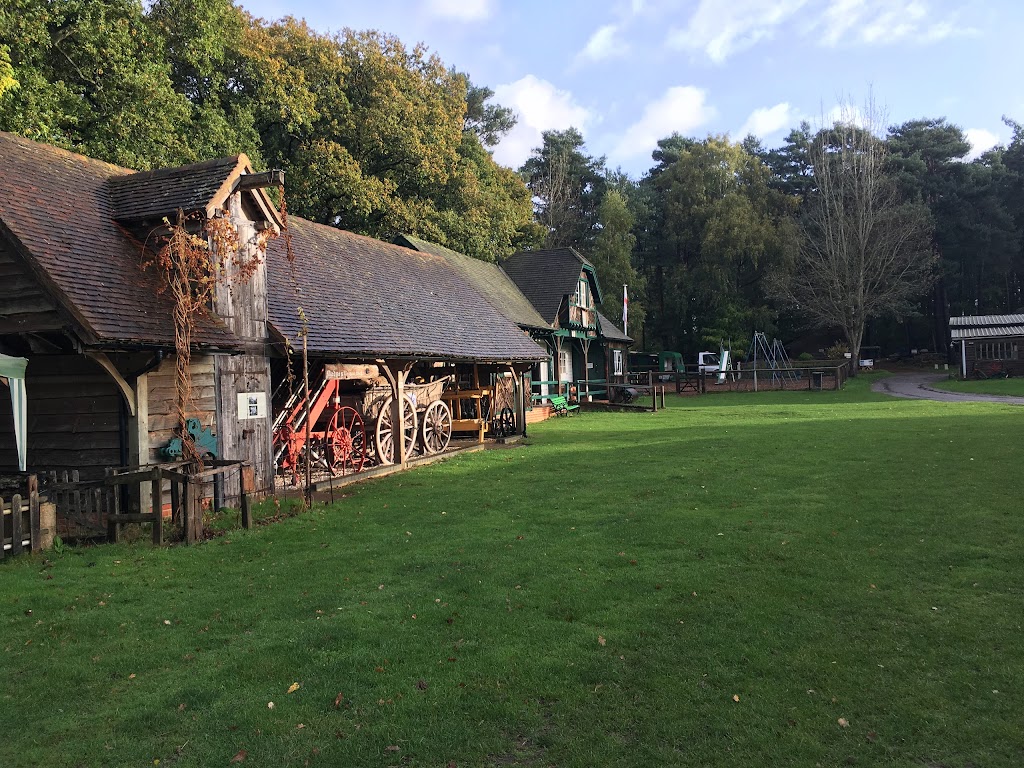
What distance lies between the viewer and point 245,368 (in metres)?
11.6

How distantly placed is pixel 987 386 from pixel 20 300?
125 ft

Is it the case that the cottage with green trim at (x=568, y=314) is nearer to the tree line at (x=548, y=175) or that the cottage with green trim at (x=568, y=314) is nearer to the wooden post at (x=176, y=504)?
the tree line at (x=548, y=175)

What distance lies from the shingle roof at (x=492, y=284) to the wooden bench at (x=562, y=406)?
123 inches

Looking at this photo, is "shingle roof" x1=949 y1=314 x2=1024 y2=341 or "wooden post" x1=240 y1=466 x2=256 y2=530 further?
"shingle roof" x1=949 y1=314 x2=1024 y2=341

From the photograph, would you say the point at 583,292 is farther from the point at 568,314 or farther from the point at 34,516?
the point at 34,516

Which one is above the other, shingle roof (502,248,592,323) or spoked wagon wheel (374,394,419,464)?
shingle roof (502,248,592,323)

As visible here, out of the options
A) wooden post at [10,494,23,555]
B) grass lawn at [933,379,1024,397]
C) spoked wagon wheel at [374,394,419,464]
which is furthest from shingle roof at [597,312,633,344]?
wooden post at [10,494,23,555]

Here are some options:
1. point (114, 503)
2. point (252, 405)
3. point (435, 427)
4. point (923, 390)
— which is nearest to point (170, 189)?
point (252, 405)

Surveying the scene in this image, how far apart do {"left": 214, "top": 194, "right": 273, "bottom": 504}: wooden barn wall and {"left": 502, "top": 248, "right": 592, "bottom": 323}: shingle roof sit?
1982cm

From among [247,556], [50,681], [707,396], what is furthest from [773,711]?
[707,396]

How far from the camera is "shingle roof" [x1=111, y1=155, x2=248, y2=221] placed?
10922mm

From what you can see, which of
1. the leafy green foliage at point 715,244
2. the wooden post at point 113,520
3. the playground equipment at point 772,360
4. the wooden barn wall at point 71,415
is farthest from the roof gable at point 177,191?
the leafy green foliage at point 715,244

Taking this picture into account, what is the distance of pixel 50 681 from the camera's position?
493 cm

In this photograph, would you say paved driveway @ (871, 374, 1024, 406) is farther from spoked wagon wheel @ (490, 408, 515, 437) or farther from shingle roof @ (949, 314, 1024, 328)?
spoked wagon wheel @ (490, 408, 515, 437)
